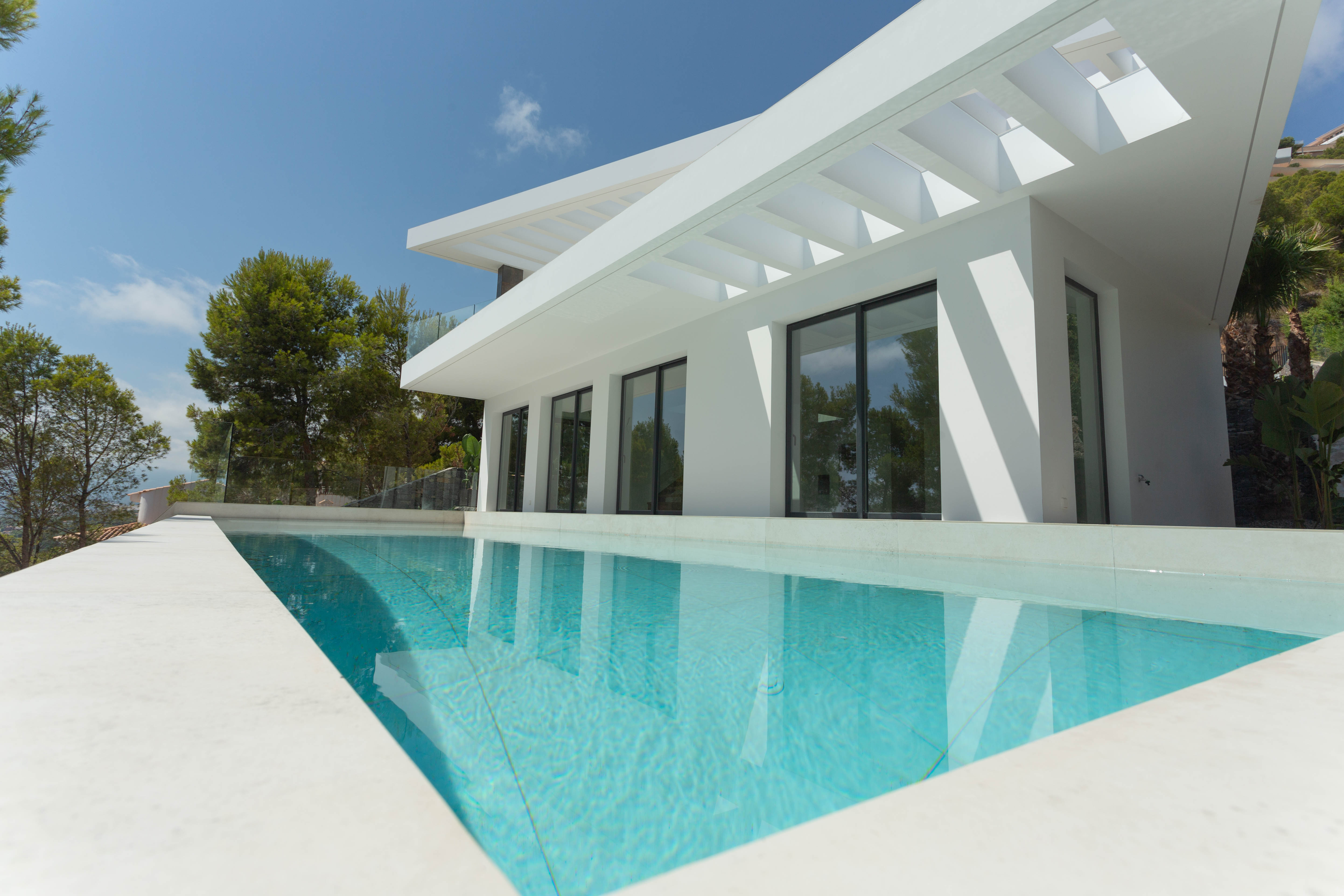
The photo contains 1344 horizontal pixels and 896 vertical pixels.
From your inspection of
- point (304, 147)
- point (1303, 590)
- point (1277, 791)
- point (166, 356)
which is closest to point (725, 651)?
point (1277, 791)

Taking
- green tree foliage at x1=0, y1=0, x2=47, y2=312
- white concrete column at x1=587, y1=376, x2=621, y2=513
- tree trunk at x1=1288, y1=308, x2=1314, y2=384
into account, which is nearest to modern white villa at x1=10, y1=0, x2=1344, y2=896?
white concrete column at x1=587, y1=376, x2=621, y2=513

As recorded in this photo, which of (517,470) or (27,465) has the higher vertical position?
(517,470)

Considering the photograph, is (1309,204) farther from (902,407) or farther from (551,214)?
(551,214)

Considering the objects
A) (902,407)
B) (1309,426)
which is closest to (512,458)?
(902,407)

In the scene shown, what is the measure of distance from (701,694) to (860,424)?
233 inches

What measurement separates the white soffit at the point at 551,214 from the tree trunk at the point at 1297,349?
10.7 m

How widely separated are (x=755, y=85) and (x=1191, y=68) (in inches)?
1442

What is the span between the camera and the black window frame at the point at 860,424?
23.3 feet

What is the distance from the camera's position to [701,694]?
210 cm

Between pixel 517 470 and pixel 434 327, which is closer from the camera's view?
pixel 434 327

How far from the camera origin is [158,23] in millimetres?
57500

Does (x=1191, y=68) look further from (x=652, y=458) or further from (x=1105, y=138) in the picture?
(x=652, y=458)

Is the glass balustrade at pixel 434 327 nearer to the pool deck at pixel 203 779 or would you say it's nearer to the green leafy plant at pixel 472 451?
the green leafy plant at pixel 472 451

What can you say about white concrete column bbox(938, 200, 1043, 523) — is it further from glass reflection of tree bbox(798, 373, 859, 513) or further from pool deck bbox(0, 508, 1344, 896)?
pool deck bbox(0, 508, 1344, 896)
